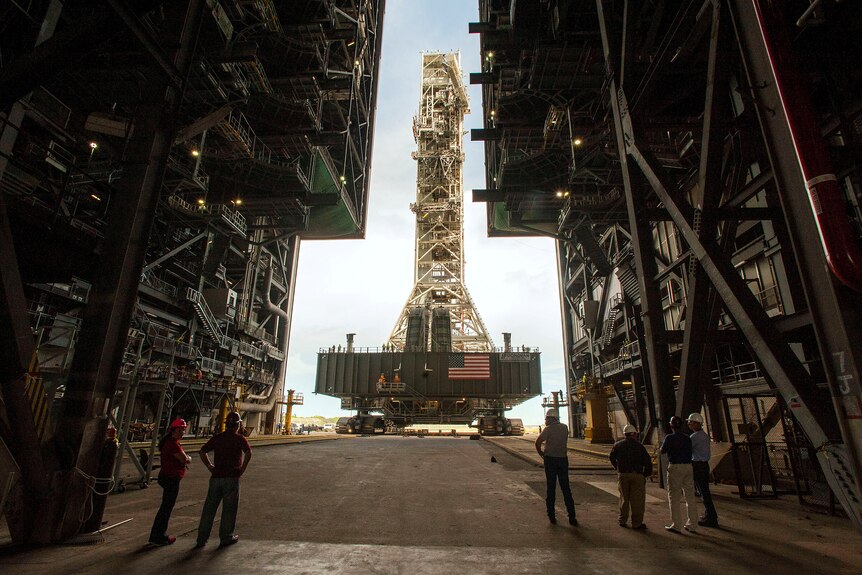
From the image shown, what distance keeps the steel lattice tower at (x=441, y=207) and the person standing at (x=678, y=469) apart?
119 feet

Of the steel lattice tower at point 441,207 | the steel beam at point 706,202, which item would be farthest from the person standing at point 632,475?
the steel lattice tower at point 441,207

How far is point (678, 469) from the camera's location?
5477 millimetres

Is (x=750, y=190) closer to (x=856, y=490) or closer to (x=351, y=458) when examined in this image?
(x=856, y=490)

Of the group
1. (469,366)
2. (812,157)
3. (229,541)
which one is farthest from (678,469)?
(469,366)

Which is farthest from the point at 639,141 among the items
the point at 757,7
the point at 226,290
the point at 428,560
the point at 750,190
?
the point at 226,290

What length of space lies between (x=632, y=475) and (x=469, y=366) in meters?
33.5

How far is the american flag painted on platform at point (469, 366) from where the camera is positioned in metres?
38.4

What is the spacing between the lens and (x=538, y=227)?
36344mm

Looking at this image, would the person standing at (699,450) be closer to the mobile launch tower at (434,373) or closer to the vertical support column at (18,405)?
the vertical support column at (18,405)

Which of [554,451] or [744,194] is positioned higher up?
[744,194]

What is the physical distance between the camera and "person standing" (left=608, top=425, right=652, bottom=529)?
5328 millimetres

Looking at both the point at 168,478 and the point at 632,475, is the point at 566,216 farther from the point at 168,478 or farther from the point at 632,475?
the point at 168,478

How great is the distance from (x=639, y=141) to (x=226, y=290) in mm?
29641

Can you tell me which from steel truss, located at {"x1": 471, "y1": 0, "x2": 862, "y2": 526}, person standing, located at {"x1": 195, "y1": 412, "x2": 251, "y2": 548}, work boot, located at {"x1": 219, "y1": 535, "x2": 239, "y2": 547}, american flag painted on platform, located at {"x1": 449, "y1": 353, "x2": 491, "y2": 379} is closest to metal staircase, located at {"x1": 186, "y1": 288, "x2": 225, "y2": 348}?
american flag painted on platform, located at {"x1": 449, "y1": 353, "x2": 491, "y2": 379}
